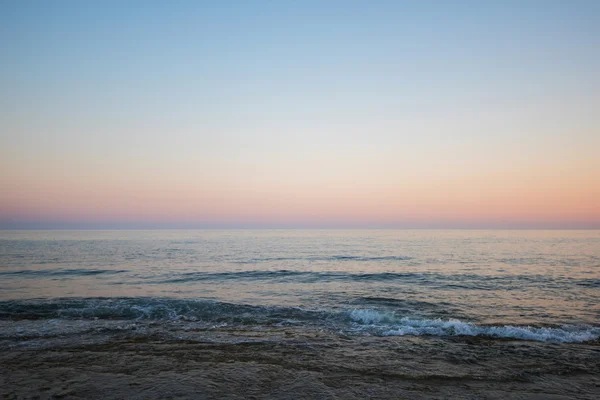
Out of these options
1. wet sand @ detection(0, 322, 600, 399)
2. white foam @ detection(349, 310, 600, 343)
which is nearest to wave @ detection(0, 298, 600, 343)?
white foam @ detection(349, 310, 600, 343)

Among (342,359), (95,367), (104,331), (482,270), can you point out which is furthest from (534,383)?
(482,270)

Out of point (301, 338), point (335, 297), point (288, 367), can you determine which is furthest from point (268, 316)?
point (288, 367)

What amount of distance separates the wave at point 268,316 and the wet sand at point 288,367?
1.07 meters

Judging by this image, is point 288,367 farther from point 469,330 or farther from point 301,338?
point 469,330

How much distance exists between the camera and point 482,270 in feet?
107

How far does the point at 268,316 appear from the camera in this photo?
1656 cm

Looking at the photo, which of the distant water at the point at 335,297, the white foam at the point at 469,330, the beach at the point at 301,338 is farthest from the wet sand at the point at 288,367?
the distant water at the point at 335,297

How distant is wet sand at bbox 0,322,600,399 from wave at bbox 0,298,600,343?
1.07 metres

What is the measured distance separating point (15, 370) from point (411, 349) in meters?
11.7

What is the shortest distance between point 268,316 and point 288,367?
7.29 metres

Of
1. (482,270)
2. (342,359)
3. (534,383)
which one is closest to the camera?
(534,383)

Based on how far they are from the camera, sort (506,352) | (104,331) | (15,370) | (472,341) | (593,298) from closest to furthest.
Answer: (15,370) < (506,352) < (472,341) < (104,331) < (593,298)

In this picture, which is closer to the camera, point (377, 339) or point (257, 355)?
point (257, 355)

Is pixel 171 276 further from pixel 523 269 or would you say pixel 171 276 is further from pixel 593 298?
pixel 523 269
